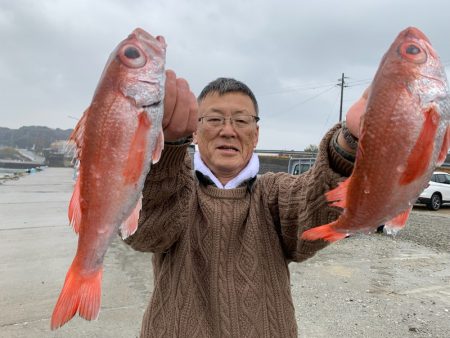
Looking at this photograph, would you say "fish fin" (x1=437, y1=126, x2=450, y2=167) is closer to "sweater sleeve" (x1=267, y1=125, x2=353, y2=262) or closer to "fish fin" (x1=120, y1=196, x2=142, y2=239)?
"sweater sleeve" (x1=267, y1=125, x2=353, y2=262)

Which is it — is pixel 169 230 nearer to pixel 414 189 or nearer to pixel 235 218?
pixel 235 218

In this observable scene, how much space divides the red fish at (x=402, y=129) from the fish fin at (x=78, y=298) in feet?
3.01

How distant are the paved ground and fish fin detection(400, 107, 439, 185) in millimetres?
3509

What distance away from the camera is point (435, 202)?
17.5m

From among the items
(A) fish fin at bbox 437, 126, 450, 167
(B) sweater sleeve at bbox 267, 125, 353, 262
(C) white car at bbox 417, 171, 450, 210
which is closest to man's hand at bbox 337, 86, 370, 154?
(B) sweater sleeve at bbox 267, 125, 353, 262

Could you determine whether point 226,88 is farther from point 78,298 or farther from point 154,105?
point 78,298

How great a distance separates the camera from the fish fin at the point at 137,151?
4.27ft

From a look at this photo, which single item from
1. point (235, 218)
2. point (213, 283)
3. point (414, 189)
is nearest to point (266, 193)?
point (235, 218)

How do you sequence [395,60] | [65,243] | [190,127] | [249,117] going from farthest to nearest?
1. [65,243]
2. [249,117]
3. [190,127]
4. [395,60]

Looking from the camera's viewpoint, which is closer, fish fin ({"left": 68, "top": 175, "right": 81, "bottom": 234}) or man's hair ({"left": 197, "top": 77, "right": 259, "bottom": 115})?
fish fin ({"left": 68, "top": 175, "right": 81, "bottom": 234})

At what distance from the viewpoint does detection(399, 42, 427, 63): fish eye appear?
1.21 m

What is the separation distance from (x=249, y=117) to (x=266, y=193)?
455 millimetres

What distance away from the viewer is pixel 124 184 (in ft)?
4.32

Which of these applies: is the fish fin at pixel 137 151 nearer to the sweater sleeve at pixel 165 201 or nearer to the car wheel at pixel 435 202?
the sweater sleeve at pixel 165 201
